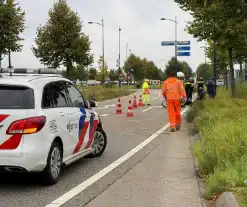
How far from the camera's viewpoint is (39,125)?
21.3ft

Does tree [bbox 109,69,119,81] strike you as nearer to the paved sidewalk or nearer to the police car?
the paved sidewalk

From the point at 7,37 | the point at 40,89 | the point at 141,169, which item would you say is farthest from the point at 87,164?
the point at 7,37

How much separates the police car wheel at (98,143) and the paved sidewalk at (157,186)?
0.96 meters

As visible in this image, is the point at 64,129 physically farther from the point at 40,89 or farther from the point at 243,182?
the point at 243,182

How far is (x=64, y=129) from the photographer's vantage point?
7289 millimetres

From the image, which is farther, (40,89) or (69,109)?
(69,109)

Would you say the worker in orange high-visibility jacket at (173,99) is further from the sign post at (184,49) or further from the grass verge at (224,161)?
the sign post at (184,49)

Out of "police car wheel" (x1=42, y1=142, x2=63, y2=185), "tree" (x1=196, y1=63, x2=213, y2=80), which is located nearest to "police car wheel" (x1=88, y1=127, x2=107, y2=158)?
"police car wheel" (x1=42, y1=142, x2=63, y2=185)

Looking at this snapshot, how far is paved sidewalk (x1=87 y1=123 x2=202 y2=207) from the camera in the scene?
19.7 ft

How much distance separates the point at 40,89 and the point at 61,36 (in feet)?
104

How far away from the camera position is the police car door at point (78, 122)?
776 cm

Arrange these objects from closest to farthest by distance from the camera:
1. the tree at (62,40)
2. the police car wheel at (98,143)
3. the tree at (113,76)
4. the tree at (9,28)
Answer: the police car wheel at (98,143) < the tree at (9,28) < the tree at (62,40) < the tree at (113,76)

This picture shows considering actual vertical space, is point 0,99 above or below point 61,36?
below

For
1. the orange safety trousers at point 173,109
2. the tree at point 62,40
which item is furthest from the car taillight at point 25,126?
the tree at point 62,40
